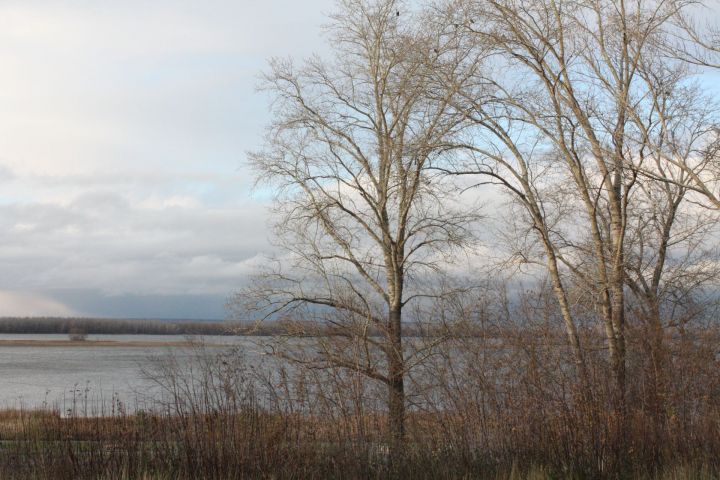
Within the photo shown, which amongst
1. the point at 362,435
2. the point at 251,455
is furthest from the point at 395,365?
the point at 251,455

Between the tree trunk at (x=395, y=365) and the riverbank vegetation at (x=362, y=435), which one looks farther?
the tree trunk at (x=395, y=365)

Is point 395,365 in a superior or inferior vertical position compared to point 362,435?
inferior

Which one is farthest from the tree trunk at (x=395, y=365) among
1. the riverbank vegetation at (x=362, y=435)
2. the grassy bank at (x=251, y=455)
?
the grassy bank at (x=251, y=455)

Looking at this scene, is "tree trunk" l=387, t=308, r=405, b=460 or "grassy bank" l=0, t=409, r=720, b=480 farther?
"tree trunk" l=387, t=308, r=405, b=460

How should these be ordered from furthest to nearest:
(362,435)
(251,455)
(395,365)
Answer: (395,365)
(362,435)
(251,455)

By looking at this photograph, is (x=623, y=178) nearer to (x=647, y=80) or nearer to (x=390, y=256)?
(x=647, y=80)

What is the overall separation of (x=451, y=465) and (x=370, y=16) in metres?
18.4

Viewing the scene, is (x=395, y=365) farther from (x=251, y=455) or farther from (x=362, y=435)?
(x=251, y=455)

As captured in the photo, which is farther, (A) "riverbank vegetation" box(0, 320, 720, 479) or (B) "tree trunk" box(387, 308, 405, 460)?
(B) "tree trunk" box(387, 308, 405, 460)

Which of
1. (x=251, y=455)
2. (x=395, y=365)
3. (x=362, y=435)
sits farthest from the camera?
(x=395, y=365)

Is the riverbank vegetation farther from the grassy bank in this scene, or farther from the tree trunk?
the tree trunk

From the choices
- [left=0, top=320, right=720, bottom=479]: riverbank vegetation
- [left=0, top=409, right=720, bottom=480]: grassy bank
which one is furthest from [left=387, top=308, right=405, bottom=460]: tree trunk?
[left=0, top=409, right=720, bottom=480]: grassy bank

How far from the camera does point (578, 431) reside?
867 cm

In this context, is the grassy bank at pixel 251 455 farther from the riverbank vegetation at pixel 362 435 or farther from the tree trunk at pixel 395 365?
the tree trunk at pixel 395 365
